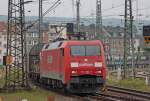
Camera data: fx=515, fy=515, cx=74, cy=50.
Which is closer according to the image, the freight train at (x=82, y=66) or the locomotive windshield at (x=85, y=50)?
the freight train at (x=82, y=66)

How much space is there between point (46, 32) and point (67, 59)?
405ft

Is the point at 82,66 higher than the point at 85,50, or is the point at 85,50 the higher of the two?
the point at 85,50

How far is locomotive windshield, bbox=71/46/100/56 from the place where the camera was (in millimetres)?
26866

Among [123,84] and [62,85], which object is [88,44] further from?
[123,84]

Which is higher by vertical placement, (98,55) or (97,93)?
(98,55)

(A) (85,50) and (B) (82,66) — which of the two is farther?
(A) (85,50)

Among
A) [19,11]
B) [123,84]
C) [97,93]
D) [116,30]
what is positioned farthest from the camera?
[116,30]

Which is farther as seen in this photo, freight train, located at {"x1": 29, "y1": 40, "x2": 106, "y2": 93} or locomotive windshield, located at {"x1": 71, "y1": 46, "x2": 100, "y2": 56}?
locomotive windshield, located at {"x1": 71, "y1": 46, "x2": 100, "y2": 56}

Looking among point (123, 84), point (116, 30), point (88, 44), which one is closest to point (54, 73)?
point (88, 44)

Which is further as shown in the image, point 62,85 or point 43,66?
point 43,66

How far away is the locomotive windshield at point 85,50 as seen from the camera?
2687 centimetres

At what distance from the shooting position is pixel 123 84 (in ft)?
128

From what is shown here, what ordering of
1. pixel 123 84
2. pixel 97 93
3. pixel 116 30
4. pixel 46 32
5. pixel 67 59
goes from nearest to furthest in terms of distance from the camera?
1. pixel 67 59
2. pixel 97 93
3. pixel 123 84
4. pixel 46 32
5. pixel 116 30

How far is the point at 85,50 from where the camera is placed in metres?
27.1
